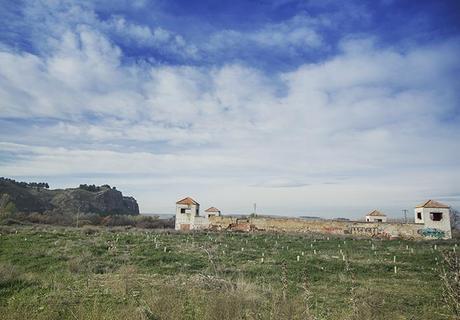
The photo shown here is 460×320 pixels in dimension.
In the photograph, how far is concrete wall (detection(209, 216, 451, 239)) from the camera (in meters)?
41.2

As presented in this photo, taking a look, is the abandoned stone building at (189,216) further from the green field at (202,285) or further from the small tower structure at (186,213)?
the green field at (202,285)

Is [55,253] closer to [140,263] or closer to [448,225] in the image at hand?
[140,263]

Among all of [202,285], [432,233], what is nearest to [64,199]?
[432,233]

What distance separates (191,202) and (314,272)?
115 ft

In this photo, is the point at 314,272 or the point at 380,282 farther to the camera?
the point at 314,272

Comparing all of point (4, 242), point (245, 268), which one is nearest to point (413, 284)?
point (245, 268)

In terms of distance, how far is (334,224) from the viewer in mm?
44000

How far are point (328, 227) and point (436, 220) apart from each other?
494 inches

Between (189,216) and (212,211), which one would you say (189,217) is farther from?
(212,211)

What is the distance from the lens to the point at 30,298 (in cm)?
784

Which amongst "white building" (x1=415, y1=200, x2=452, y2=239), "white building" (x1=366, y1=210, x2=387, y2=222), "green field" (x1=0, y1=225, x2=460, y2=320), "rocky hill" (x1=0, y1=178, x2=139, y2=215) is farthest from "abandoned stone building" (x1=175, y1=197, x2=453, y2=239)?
"rocky hill" (x1=0, y1=178, x2=139, y2=215)

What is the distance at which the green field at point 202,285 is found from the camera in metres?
6.17

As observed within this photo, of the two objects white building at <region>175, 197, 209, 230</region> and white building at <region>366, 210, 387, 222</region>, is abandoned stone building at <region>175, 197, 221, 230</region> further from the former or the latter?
white building at <region>366, 210, 387, 222</region>

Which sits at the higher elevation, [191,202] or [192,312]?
[191,202]
